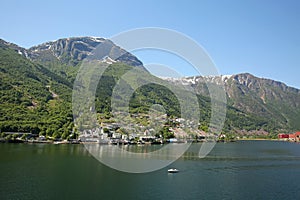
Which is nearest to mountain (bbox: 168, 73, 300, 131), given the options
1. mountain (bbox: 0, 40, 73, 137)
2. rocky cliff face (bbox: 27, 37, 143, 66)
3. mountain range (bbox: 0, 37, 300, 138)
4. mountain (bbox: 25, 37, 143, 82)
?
mountain range (bbox: 0, 37, 300, 138)

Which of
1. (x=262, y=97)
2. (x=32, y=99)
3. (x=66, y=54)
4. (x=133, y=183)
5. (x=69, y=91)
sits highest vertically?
(x=66, y=54)

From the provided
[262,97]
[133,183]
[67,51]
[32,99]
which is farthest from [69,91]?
[262,97]

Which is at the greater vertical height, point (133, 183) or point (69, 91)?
point (69, 91)

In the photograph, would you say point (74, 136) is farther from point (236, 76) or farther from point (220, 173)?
point (236, 76)

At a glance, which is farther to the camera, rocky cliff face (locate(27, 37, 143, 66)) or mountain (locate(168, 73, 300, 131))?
mountain (locate(168, 73, 300, 131))

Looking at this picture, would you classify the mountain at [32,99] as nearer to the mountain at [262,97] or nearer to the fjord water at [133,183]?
the fjord water at [133,183]

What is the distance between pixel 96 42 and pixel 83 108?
270 feet

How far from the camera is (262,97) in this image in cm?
16162

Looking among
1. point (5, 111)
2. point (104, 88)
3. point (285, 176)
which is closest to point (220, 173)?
point (285, 176)

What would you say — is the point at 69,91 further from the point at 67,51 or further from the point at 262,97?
the point at 262,97

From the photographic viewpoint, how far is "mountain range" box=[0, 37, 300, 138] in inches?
1737

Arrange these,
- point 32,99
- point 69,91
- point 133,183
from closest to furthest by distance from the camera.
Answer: point 133,183 → point 32,99 → point 69,91

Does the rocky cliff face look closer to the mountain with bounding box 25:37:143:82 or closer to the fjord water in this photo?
the mountain with bounding box 25:37:143:82

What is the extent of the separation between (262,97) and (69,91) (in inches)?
4907
